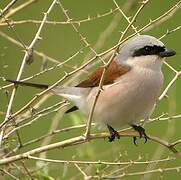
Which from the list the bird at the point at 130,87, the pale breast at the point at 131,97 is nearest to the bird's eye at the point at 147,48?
the bird at the point at 130,87

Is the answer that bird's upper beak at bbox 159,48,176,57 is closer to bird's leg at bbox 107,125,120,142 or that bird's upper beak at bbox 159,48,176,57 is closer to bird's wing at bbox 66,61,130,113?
bird's wing at bbox 66,61,130,113

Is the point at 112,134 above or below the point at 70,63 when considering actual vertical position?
below

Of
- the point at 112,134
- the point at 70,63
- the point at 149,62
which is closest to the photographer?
the point at 112,134

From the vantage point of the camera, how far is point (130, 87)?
3.95m

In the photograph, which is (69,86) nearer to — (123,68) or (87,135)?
(123,68)

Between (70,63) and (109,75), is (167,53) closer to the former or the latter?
(109,75)

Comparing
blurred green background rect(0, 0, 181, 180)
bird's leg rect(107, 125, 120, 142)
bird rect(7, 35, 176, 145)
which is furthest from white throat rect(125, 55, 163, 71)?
blurred green background rect(0, 0, 181, 180)

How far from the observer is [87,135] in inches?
131

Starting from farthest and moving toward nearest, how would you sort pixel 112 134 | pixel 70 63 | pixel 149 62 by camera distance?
pixel 70 63
pixel 149 62
pixel 112 134

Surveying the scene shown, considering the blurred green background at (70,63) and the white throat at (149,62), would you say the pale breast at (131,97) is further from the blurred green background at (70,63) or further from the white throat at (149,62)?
the blurred green background at (70,63)

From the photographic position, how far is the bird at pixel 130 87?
12.9 feet

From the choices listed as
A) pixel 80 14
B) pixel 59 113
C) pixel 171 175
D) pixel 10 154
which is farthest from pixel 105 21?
pixel 10 154

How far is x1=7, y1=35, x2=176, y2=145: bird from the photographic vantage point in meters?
3.93

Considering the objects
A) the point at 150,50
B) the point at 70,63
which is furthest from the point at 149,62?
the point at 70,63
